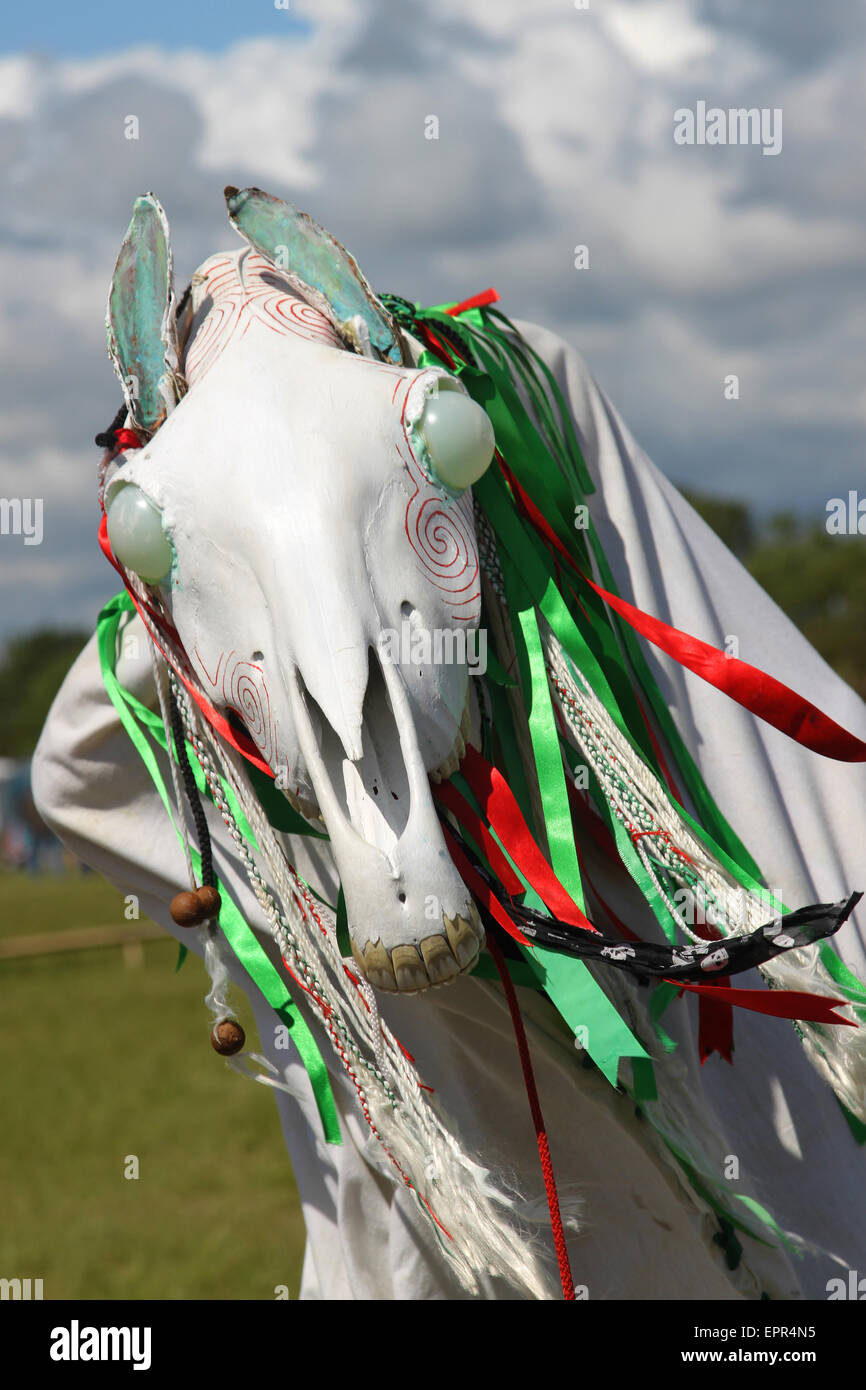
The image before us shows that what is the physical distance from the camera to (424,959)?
3.53 feet

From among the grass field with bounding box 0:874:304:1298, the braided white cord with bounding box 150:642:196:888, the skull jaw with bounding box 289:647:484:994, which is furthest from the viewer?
the grass field with bounding box 0:874:304:1298

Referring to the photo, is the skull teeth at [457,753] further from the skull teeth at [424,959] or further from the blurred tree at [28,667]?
the blurred tree at [28,667]

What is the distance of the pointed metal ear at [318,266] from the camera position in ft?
4.36

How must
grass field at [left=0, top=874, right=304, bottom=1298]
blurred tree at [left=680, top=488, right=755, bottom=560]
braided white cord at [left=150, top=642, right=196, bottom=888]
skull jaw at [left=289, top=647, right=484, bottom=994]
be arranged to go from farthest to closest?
blurred tree at [left=680, top=488, right=755, bottom=560] → grass field at [left=0, top=874, right=304, bottom=1298] → braided white cord at [left=150, top=642, right=196, bottom=888] → skull jaw at [left=289, top=647, right=484, bottom=994]

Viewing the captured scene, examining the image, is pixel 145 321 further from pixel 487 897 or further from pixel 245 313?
pixel 487 897

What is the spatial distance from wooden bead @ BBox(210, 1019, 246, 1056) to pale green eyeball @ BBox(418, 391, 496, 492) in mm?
651

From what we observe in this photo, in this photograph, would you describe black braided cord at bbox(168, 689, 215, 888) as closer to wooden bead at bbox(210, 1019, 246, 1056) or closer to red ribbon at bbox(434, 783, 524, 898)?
wooden bead at bbox(210, 1019, 246, 1056)

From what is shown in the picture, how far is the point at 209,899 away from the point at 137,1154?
5.25m

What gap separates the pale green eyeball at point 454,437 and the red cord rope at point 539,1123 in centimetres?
45

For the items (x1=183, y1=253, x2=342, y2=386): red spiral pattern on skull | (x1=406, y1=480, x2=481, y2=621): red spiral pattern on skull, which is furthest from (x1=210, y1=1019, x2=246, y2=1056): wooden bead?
(x1=183, y1=253, x2=342, y2=386): red spiral pattern on skull

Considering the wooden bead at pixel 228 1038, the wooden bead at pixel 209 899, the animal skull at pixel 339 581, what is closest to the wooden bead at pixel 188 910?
the wooden bead at pixel 209 899

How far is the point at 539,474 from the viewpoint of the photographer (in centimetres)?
147

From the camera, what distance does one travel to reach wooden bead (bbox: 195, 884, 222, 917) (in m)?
1.47

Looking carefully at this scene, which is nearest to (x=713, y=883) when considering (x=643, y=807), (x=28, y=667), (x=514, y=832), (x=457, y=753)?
(x=643, y=807)
